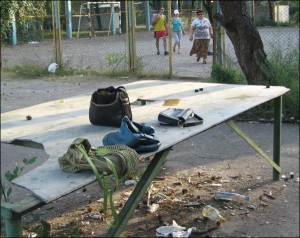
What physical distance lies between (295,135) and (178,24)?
35.9 feet

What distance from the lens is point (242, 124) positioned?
7949 mm

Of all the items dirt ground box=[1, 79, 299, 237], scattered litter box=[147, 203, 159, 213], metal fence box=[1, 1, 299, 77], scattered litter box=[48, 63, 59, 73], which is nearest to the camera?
dirt ground box=[1, 79, 299, 237]

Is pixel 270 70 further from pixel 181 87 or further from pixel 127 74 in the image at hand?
pixel 127 74

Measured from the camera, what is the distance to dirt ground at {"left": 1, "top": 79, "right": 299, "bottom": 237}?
4.46 m

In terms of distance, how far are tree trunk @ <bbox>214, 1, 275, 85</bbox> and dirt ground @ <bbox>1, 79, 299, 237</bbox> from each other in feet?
4.76

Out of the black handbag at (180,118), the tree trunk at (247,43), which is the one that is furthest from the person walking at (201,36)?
the black handbag at (180,118)

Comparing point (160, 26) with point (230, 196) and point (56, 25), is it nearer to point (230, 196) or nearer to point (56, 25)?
point (56, 25)

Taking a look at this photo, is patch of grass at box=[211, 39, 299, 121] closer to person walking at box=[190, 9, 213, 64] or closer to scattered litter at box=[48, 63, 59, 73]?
person walking at box=[190, 9, 213, 64]

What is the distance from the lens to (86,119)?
4160mm

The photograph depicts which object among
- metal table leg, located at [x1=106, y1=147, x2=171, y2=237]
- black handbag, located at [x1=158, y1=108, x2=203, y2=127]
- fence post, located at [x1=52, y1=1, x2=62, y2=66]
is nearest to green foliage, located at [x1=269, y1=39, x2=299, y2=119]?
black handbag, located at [x1=158, y1=108, x2=203, y2=127]

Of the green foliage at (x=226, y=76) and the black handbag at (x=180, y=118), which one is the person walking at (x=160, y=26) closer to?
the green foliage at (x=226, y=76)

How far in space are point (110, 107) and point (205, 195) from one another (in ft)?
6.13

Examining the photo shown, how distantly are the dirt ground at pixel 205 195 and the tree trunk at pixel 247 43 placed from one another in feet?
4.76

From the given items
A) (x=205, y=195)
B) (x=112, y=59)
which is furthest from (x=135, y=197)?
(x=112, y=59)
